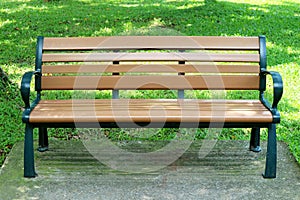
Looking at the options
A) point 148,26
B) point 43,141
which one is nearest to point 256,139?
point 43,141

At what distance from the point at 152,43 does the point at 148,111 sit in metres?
0.76

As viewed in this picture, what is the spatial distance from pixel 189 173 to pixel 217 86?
79 cm

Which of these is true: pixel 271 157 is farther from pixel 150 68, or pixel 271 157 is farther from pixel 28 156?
pixel 28 156

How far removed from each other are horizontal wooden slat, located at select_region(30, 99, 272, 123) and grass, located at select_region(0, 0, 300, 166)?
0.88m

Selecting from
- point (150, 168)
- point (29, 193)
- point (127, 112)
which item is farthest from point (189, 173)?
point (29, 193)

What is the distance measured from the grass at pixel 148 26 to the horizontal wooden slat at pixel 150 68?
2.61ft

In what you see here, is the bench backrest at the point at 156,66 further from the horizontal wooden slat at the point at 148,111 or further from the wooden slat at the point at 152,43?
the horizontal wooden slat at the point at 148,111

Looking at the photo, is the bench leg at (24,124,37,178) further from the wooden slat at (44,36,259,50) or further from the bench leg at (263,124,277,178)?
the bench leg at (263,124,277,178)

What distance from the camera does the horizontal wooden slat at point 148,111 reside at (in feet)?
12.7

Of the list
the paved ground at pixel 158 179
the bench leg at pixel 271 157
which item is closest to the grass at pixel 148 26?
the paved ground at pixel 158 179

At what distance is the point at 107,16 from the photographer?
1194 centimetres

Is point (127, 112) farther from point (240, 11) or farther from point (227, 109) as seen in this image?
point (240, 11)

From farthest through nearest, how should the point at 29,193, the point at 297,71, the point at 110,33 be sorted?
the point at 110,33, the point at 297,71, the point at 29,193

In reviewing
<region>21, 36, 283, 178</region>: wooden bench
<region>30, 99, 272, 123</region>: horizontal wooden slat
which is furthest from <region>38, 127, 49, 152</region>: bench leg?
<region>30, 99, 272, 123</region>: horizontal wooden slat
